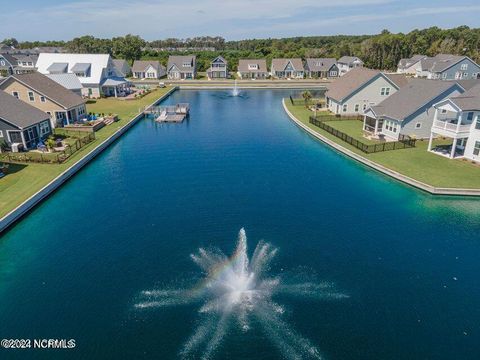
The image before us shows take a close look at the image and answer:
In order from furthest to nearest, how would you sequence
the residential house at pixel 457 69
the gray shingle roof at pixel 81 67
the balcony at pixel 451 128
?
the residential house at pixel 457 69, the gray shingle roof at pixel 81 67, the balcony at pixel 451 128

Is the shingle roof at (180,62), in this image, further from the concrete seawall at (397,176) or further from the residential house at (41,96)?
the concrete seawall at (397,176)

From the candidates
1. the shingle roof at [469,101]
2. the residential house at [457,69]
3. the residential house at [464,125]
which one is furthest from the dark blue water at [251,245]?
the residential house at [457,69]

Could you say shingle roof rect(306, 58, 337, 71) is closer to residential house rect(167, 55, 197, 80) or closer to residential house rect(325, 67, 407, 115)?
residential house rect(167, 55, 197, 80)

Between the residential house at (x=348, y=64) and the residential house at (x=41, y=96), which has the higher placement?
Answer: the residential house at (x=348, y=64)

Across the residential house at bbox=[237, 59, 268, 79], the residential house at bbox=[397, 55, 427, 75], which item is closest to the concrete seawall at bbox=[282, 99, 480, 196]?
the residential house at bbox=[237, 59, 268, 79]

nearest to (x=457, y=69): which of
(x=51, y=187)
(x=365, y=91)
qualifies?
(x=365, y=91)

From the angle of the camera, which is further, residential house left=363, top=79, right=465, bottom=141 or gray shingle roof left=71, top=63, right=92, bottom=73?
gray shingle roof left=71, top=63, right=92, bottom=73
